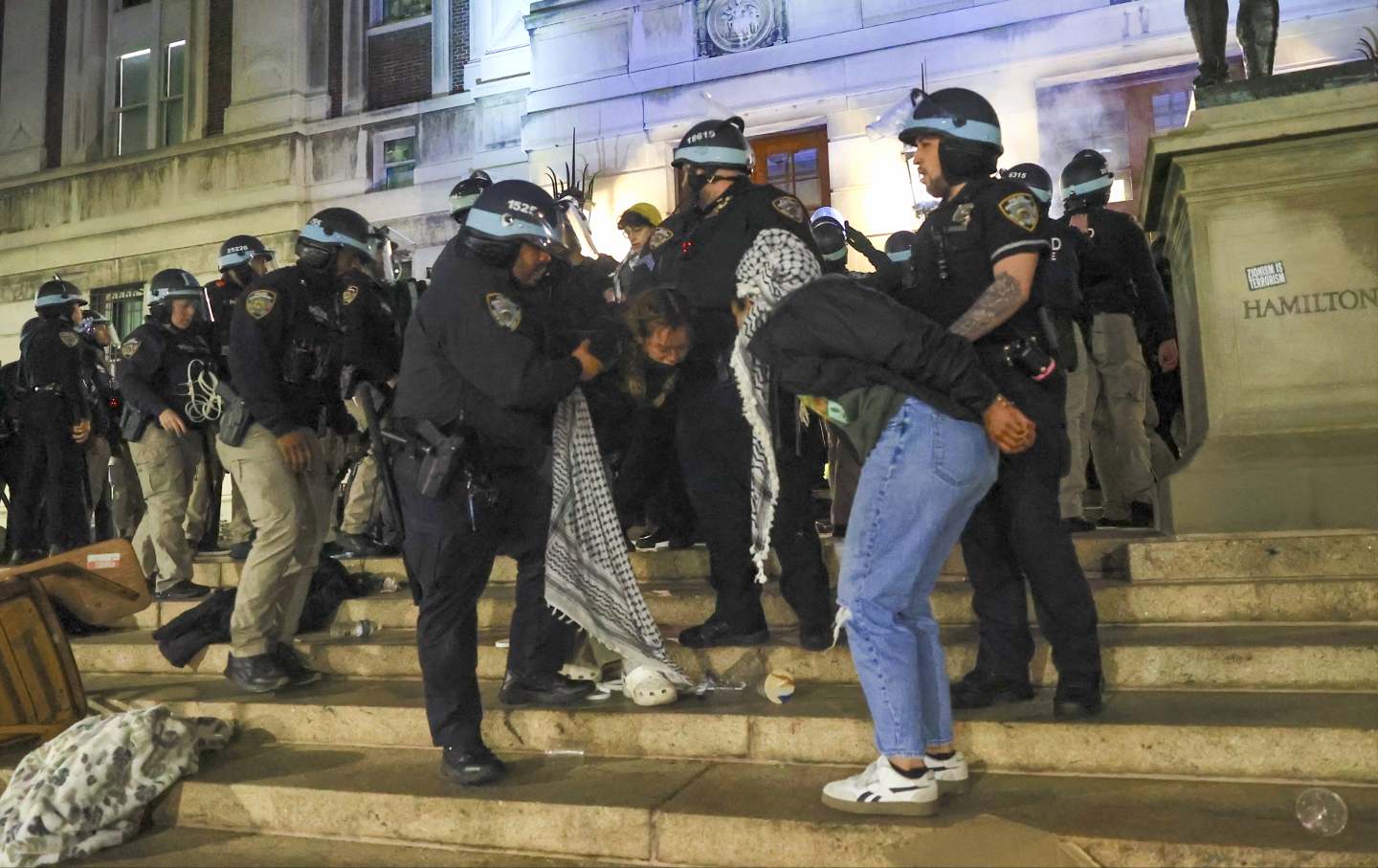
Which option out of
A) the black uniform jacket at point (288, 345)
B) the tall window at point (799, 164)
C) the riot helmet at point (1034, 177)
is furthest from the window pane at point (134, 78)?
the riot helmet at point (1034, 177)

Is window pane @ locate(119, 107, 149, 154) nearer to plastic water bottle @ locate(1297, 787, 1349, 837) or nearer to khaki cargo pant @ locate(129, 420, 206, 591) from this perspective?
khaki cargo pant @ locate(129, 420, 206, 591)

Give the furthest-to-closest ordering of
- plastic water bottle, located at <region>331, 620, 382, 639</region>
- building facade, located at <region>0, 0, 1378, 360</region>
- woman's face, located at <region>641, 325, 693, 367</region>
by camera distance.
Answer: building facade, located at <region>0, 0, 1378, 360</region> → plastic water bottle, located at <region>331, 620, 382, 639</region> → woman's face, located at <region>641, 325, 693, 367</region>

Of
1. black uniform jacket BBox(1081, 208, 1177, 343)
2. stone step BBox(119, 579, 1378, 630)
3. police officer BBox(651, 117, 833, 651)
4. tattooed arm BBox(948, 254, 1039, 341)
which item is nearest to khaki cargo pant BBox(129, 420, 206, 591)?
stone step BBox(119, 579, 1378, 630)

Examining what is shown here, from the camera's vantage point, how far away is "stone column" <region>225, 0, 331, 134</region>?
16.6 metres

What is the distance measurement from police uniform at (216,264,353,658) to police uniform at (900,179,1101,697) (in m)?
2.90

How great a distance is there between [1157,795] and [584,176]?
1153 cm

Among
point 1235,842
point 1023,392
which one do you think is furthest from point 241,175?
point 1235,842

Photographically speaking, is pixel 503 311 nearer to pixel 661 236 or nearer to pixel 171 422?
pixel 661 236

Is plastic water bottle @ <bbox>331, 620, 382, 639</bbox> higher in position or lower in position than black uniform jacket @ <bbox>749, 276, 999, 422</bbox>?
lower

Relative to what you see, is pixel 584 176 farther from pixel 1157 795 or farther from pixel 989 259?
pixel 1157 795

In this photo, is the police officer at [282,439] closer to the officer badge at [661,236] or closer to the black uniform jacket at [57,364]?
the officer badge at [661,236]

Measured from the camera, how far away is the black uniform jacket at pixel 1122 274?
6176 millimetres

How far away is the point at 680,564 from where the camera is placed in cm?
600

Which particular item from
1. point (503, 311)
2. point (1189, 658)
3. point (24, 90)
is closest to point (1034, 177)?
point (1189, 658)
